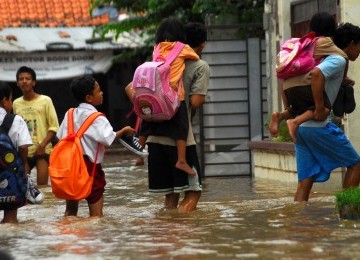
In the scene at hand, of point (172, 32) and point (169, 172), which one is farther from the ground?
point (172, 32)

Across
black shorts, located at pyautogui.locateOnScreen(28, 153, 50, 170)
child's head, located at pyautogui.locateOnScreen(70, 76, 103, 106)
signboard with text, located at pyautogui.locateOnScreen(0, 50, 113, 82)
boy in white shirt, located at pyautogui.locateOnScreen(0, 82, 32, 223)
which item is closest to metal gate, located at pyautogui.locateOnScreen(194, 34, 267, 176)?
black shorts, located at pyautogui.locateOnScreen(28, 153, 50, 170)

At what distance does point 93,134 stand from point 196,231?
1.76 m

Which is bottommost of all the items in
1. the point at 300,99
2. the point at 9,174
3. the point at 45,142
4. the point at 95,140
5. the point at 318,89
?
the point at 45,142

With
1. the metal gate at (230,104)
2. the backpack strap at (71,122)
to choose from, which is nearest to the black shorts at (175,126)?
the backpack strap at (71,122)

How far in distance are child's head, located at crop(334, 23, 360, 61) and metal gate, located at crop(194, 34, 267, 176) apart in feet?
18.7

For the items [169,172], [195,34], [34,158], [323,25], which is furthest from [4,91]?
[34,158]

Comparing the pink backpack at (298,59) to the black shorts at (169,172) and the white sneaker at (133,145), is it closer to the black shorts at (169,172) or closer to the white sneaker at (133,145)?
the black shorts at (169,172)

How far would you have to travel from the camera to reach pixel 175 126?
10.8 metres

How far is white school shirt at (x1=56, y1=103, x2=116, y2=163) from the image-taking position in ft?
35.1

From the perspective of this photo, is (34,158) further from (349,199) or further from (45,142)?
(349,199)

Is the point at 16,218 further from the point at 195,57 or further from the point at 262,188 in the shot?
the point at 262,188

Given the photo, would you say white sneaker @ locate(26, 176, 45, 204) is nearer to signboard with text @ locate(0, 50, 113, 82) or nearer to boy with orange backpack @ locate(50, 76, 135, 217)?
boy with orange backpack @ locate(50, 76, 135, 217)

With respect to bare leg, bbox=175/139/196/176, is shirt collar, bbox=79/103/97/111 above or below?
above

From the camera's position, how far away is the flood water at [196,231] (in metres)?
8.25
